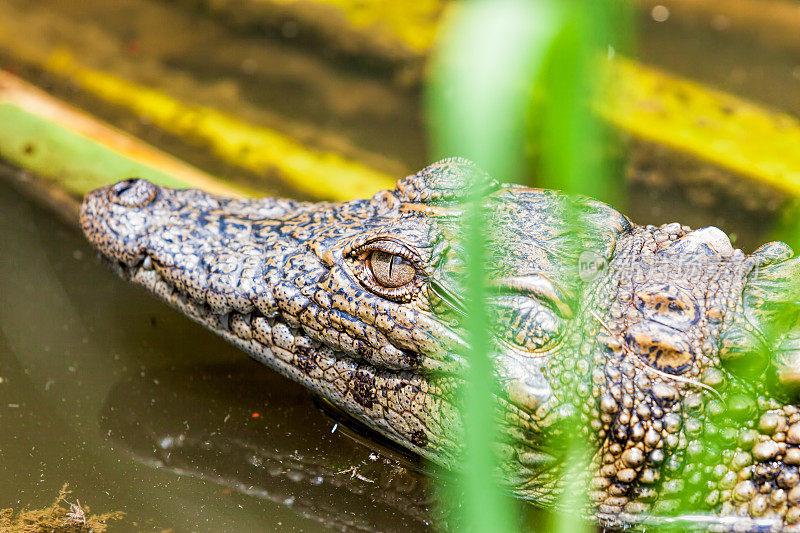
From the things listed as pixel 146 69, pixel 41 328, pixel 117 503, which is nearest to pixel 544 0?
pixel 117 503

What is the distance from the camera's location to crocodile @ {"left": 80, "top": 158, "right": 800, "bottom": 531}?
2.69 meters

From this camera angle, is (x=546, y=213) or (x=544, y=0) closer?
(x=544, y=0)

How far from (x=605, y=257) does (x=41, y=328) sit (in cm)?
280

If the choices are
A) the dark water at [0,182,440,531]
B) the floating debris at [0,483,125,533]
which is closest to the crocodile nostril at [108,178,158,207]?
the dark water at [0,182,440,531]

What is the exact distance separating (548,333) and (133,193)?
1.94m

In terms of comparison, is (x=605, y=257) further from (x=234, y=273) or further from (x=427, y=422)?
(x=234, y=273)

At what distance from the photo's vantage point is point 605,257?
9.53 ft

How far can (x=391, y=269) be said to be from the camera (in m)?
2.89

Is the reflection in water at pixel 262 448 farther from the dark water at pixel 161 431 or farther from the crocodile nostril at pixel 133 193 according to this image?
the crocodile nostril at pixel 133 193

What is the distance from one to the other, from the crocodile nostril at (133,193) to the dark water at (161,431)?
0.77 m

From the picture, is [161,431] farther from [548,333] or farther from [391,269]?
[548,333]

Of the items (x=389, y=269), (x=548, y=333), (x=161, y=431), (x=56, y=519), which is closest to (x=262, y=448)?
(x=161, y=431)

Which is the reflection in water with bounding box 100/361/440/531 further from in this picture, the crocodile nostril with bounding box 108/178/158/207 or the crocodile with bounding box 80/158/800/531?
the crocodile nostril with bounding box 108/178/158/207

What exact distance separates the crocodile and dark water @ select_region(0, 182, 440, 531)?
0.87 ft
